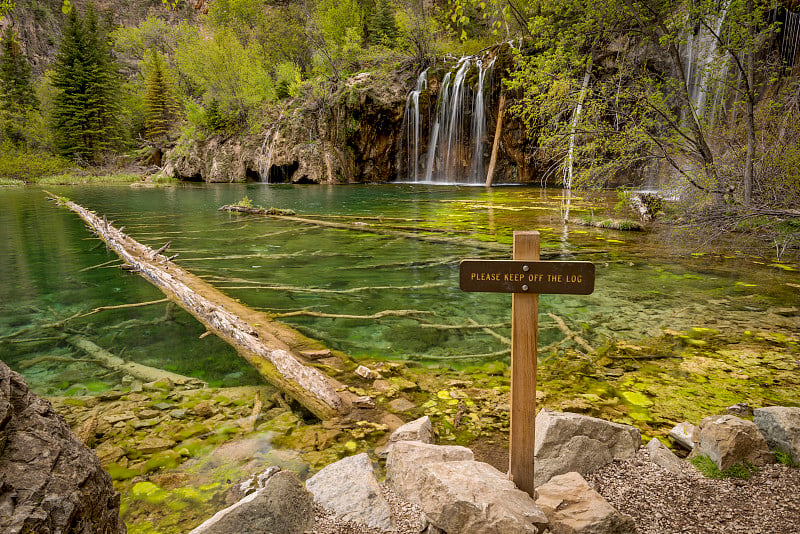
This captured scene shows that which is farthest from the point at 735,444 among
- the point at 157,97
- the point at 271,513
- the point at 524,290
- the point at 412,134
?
the point at 157,97

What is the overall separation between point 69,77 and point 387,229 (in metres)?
51.9

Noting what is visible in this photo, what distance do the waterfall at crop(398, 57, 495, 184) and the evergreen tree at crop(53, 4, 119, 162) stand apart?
36319 mm

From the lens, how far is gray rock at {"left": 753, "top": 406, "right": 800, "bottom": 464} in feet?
8.85

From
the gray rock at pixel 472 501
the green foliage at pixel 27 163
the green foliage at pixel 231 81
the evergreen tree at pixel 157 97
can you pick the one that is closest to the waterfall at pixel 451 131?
the green foliage at pixel 231 81

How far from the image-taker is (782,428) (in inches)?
108

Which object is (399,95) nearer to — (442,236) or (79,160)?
(442,236)

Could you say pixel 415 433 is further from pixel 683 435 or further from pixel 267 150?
pixel 267 150

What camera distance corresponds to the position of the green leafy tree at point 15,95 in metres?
45.2

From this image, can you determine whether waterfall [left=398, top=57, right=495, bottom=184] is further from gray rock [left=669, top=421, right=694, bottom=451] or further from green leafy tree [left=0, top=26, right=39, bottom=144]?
green leafy tree [left=0, top=26, right=39, bottom=144]

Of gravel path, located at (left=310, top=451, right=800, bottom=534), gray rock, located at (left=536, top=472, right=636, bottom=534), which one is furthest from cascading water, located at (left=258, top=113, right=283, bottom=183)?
gray rock, located at (left=536, top=472, right=636, bottom=534)

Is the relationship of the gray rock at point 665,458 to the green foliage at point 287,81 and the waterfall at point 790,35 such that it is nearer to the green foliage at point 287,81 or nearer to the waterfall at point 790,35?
the waterfall at point 790,35

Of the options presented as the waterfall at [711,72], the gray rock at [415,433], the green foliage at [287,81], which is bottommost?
the gray rock at [415,433]

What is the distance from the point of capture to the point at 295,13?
46031 mm

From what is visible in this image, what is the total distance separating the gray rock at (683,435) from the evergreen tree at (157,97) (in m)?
58.3
